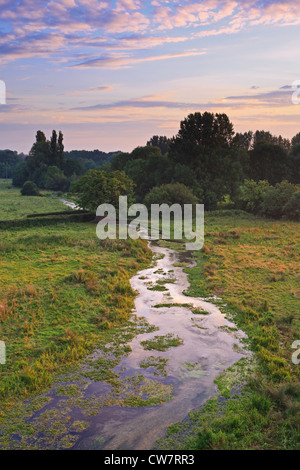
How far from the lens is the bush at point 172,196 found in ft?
224

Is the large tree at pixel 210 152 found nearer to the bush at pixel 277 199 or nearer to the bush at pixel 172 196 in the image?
the bush at pixel 172 196

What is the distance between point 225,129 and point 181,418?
78131mm

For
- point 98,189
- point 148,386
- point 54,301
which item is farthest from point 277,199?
point 148,386

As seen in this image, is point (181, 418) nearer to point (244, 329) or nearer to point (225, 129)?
point (244, 329)

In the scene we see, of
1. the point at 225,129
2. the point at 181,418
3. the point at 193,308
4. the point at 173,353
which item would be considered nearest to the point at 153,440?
the point at 181,418

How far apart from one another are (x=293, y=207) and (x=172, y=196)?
2203cm

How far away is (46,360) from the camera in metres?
16.2

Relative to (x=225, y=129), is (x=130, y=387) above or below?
below

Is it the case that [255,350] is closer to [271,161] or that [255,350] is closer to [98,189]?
[98,189]

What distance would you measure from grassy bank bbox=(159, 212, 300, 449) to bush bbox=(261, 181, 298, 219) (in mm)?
21897

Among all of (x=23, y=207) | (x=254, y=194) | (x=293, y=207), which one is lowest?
(x=23, y=207)

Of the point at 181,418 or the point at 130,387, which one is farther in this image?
the point at 130,387

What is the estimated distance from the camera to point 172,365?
1642 centimetres

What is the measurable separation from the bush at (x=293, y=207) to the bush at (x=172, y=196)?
1745 centimetres
